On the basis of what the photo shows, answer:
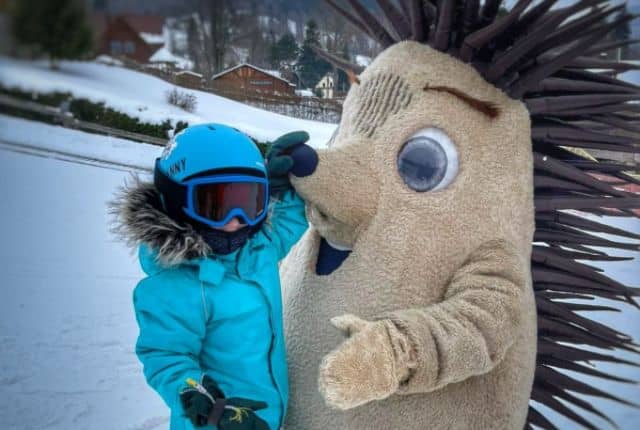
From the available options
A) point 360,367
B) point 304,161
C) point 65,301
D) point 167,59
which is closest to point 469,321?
point 360,367

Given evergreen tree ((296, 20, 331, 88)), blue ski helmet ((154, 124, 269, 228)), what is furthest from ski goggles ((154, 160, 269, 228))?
evergreen tree ((296, 20, 331, 88))

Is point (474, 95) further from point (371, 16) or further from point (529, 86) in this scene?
point (371, 16)

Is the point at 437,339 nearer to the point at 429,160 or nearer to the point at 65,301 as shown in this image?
the point at 429,160

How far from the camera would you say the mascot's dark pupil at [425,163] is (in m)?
0.91

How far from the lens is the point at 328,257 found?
1001 millimetres

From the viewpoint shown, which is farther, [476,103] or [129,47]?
[476,103]

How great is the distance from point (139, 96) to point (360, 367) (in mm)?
434

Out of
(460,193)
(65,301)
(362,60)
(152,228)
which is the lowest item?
(65,301)

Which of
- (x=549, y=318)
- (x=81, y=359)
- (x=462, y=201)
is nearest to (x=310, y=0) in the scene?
(x=462, y=201)

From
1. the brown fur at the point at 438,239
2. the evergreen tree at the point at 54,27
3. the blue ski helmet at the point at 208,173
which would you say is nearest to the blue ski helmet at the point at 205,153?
the blue ski helmet at the point at 208,173

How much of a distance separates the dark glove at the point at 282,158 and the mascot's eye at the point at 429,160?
A: 173 millimetres

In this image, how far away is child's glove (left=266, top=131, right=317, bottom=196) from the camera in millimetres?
897

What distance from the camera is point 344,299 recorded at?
0.94 m

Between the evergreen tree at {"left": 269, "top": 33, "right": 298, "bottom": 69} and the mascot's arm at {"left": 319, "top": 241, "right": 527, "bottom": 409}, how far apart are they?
1.40ft
